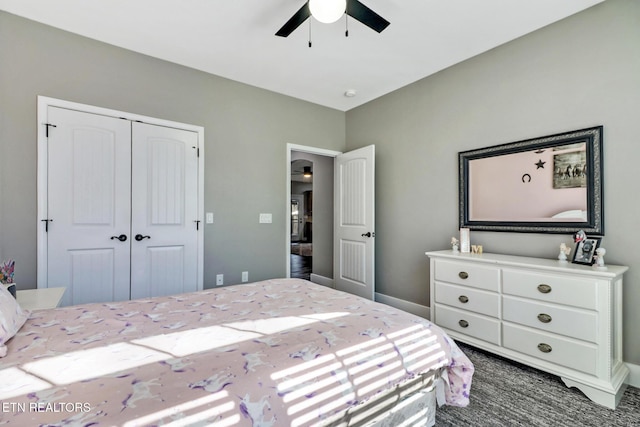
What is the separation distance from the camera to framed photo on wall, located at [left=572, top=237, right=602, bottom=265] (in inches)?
83.8

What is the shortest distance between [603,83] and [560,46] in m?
0.46

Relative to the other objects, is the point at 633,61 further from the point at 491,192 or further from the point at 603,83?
the point at 491,192

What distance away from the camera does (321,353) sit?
1.16 metres

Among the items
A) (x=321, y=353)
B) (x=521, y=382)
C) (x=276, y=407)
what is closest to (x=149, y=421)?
(x=276, y=407)

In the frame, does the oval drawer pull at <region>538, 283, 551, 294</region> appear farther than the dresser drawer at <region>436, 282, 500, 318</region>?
No

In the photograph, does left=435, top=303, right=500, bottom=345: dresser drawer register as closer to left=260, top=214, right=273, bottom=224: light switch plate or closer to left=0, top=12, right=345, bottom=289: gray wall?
left=0, top=12, right=345, bottom=289: gray wall

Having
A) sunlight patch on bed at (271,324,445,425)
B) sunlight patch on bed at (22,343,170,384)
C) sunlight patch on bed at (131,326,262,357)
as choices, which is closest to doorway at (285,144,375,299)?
sunlight patch on bed at (271,324,445,425)

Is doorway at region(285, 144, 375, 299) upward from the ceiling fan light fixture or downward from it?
downward

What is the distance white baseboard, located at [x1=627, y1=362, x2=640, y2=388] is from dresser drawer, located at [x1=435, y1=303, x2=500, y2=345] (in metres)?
0.80

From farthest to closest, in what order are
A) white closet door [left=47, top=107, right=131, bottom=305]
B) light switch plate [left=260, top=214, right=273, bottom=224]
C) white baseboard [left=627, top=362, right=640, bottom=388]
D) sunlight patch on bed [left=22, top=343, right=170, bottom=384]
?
light switch plate [left=260, top=214, right=273, bottom=224]
white closet door [left=47, top=107, right=131, bottom=305]
white baseboard [left=627, top=362, right=640, bottom=388]
sunlight patch on bed [left=22, top=343, right=170, bottom=384]

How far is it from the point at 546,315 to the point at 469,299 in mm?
551

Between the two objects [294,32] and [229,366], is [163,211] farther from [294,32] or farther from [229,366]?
[229,366]

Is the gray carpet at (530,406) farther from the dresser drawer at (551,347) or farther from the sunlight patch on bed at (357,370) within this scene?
the sunlight patch on bed at (357,370)

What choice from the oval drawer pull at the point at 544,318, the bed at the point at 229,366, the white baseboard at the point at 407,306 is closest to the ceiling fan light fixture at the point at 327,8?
the bed at the point at 229,366
